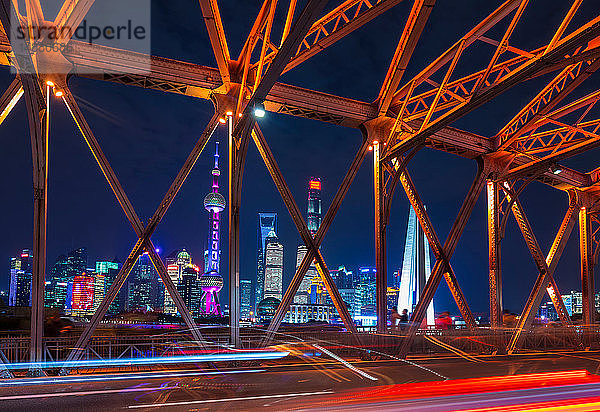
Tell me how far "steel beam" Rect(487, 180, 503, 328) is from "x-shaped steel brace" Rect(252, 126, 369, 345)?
21.2 feet

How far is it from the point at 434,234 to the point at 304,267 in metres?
5.41

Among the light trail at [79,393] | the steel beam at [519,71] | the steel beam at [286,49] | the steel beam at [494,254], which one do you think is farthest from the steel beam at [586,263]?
the light trail at [79,393]

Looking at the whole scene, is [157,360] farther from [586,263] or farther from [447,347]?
[586,263]

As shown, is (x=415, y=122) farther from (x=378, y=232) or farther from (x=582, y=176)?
(x=582, y=176)

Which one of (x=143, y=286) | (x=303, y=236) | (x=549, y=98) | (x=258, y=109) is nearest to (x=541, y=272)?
(x=549, y=98)

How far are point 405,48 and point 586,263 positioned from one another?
16.8m

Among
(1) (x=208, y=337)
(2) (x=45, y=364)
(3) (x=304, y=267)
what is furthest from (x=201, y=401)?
(3) (x=304, y=267)

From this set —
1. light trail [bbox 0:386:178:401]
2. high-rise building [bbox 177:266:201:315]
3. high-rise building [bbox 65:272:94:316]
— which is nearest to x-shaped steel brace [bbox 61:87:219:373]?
light trail [bbox 0:386:178:401]

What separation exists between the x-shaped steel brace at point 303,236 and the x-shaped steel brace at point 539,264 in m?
6.94

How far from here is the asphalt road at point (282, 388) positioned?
4332 mm

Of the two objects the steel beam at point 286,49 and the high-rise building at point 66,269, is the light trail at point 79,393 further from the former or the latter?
the high-rise building at point 66,269

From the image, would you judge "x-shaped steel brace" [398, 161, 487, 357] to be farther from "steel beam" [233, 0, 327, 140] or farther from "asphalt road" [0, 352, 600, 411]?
"steel beam" [233, 0, 327, 140]

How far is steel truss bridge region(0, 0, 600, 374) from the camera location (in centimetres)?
1005

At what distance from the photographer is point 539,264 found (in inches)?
755
